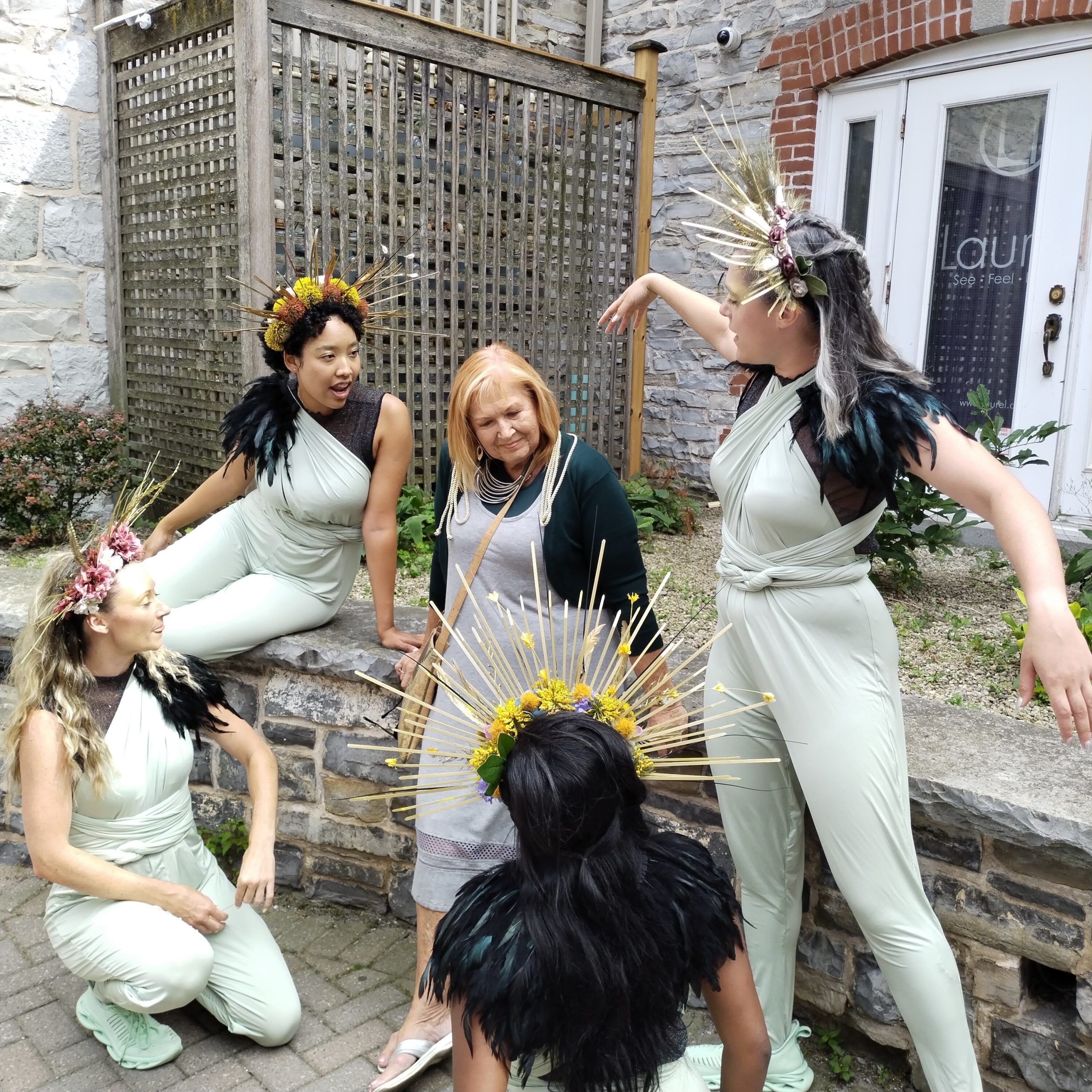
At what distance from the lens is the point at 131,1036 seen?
8.47 ft

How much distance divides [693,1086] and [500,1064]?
1.19ft

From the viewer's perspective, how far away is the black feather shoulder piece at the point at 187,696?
2.67 meters

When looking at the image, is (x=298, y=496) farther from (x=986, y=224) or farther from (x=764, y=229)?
(x=986, y=224)

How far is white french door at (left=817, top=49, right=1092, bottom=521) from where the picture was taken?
18.8 ft

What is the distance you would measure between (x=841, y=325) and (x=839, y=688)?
2.25 ft

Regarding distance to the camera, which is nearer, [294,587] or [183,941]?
[183,941]

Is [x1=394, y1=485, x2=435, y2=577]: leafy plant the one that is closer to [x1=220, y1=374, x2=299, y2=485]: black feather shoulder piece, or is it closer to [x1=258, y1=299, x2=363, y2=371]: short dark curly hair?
[x1=220, y1=374, x2=299, y2=485]: black feather shoulder piece

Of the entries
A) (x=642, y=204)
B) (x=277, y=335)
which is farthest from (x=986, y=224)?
(x=277, y=335)

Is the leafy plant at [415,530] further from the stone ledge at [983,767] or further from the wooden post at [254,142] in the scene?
the stone ledge at [983,767]

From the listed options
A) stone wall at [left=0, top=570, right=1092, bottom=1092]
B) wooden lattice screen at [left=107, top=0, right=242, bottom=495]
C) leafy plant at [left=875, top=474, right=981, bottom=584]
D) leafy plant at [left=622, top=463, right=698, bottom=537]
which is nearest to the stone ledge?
stone wall at [left=0, top=570, right=1092, bottom=1092]

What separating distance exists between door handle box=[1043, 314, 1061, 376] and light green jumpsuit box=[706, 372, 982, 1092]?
4.46m

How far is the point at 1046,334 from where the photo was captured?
5.86 meters

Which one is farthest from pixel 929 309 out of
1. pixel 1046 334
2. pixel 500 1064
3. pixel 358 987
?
pixel 500 1064

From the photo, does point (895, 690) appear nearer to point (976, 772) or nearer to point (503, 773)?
point (976, 772)
